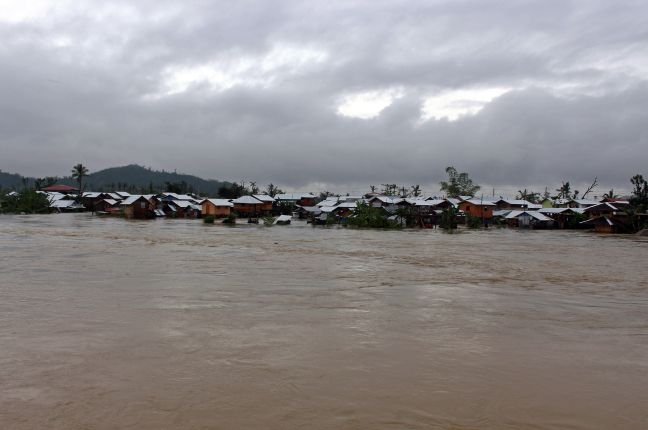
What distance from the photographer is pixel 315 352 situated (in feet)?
20.0

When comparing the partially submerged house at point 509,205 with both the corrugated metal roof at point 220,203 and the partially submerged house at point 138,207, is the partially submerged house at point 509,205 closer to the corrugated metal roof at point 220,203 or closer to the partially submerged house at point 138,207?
the corrugated metal roof at point 220,203

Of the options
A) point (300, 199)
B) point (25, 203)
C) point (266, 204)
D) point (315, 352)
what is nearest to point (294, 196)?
Answer: point (300, 199)

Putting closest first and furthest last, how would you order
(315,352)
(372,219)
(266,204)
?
(315,352) → (372,219) → (266,204)

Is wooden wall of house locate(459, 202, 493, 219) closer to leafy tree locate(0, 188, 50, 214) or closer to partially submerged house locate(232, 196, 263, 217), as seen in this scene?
partially submerged house locate(232, 196, 263, 217)

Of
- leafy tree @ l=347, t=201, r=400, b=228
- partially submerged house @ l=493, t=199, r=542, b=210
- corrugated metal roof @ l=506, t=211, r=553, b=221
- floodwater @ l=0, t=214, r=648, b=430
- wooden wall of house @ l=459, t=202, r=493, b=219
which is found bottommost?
floodwater @ l=0, t=214, r=648, b=430

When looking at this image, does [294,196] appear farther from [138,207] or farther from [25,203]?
[25,203]

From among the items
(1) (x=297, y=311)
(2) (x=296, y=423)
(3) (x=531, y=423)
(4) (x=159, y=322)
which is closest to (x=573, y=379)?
(3) (x=531, y=423)

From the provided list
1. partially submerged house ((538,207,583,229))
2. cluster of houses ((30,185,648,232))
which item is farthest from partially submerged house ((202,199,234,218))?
partially submerged house ((538,207,583,229))

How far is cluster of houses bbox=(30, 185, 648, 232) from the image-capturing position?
4503 cm

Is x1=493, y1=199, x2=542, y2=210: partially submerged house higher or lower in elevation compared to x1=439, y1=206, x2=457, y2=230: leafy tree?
higher

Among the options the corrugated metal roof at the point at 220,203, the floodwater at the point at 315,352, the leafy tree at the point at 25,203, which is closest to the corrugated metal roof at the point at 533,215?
the corrugated metal roof at the point at 220,203

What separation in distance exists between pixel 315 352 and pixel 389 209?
45174mm

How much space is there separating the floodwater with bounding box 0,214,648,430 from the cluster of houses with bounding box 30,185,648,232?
32.5 m

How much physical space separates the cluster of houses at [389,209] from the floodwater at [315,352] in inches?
1278
